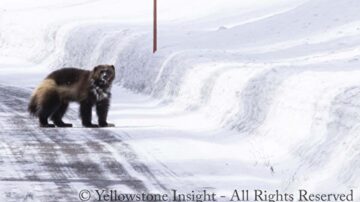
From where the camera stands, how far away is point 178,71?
17.3 meters

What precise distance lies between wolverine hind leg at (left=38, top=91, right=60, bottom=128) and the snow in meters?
0.87

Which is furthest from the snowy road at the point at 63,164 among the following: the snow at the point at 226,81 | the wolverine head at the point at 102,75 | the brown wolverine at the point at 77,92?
the wolverine head at the point at 102,75

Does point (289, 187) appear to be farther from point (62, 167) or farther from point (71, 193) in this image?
point (62, 167)

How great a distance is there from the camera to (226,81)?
1468 centimetres

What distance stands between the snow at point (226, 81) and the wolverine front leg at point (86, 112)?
48 cm

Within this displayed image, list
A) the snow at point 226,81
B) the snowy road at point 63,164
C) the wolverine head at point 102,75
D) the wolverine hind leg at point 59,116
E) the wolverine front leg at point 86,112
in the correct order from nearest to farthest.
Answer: the snowy road at point 63,164 < the snow at point 226,81 < the wolverine head at point 102,75 < the wolverine front leg at point 86,112 < the wolverine hind leg at point 59,116

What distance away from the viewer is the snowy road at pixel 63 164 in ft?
28.9

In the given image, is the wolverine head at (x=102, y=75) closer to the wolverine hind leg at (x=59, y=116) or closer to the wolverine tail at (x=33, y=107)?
the wolverine hind leg at (x=59, y=116)

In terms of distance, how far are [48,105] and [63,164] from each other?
10.8ft

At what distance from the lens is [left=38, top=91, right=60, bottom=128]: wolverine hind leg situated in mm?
13344

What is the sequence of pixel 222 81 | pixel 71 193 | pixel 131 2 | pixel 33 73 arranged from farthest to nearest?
1. pixel 131 2
2. pixel 33 73
3. pixel 222 81
4. pixel 71 193

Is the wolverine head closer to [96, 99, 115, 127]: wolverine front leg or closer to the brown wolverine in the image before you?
the brown wolverine

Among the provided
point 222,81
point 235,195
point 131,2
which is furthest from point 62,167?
point 131,2

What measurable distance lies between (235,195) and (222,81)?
20.8 feet
